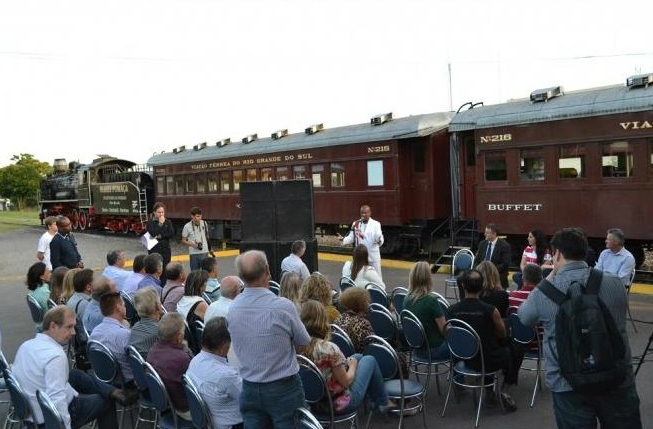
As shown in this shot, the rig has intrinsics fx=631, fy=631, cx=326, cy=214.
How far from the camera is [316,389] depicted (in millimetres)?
4305

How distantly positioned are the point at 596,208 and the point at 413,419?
7.57 m

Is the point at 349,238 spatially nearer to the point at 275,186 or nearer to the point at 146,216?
the point at 275,186

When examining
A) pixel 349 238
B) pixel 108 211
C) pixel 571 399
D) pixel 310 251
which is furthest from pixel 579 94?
pixel 108 211

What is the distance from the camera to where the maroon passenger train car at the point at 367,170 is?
600 inches

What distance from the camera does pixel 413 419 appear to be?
213 inches

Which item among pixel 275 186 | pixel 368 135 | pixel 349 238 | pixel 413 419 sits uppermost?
pixel 368 135

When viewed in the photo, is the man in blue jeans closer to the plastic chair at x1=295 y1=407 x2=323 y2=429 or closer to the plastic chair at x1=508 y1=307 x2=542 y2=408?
the plastic chair at x1=295 y1=407 x2=323 y2=429

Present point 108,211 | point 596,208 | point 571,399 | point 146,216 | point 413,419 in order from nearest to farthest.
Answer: point 571,399
point 413,419
point 596,208
point 146,216
point 108,211

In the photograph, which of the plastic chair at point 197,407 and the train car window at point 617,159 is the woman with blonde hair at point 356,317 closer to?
the plastic chair at point 197,407

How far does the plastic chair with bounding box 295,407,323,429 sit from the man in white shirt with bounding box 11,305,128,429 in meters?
1.59

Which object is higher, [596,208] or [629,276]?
[596,208]

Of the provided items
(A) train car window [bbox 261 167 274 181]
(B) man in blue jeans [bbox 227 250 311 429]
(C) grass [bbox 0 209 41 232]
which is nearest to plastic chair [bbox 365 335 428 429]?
(B) man in blue jeans [bbox 227 250 311 429]

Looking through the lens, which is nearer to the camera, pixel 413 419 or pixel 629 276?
pixel 413 419

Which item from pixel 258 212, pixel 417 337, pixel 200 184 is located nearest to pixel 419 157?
pixel 258 212
